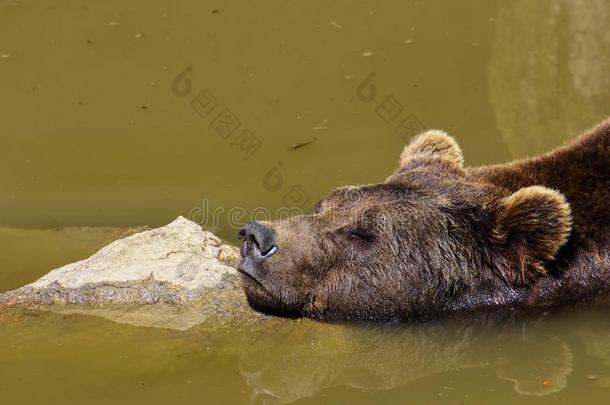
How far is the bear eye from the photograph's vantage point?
7976 millimetres

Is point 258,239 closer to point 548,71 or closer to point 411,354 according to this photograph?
point 411,354

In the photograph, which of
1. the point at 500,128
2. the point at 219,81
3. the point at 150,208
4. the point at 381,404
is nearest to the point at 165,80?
the point at 219,81

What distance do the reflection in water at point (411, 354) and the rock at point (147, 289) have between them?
19.8 inches

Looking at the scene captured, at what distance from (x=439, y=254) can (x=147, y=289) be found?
95.7 inches

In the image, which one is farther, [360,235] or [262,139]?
[262,139]

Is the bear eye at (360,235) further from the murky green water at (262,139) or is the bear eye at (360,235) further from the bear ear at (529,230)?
the bear ear at (529,230)

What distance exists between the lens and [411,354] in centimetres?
764

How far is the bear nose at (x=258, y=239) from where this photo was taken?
7539 mm

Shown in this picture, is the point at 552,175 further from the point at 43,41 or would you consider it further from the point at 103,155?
the point at 43,41

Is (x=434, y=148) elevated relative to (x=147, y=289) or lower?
lower

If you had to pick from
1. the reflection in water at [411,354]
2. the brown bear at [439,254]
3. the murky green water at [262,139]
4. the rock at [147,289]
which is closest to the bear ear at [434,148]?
the brown bear at [439,254]

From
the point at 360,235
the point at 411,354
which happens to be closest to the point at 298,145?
the point at 360,235

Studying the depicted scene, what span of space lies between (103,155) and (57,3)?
11.5ft

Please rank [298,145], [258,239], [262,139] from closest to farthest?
1. [258,239]
2. [298,145]
3. [262,139]
